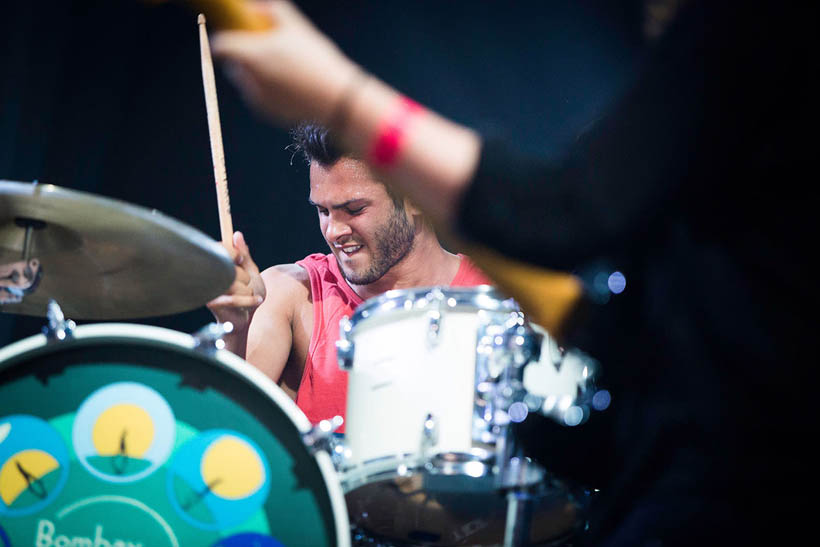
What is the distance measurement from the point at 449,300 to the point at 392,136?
0.87m

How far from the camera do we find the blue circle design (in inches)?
47.1

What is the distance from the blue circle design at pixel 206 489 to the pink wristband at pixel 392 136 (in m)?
0.77

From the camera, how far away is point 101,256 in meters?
1.43

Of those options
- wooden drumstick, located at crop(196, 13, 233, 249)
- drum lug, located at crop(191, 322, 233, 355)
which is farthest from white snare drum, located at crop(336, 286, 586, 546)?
wooden drumstick, located at crop(196, 13, 233, 249)

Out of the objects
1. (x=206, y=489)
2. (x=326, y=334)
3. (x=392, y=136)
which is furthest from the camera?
(x=326, y=334)

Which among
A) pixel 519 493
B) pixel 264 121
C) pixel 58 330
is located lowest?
pixel 519 493

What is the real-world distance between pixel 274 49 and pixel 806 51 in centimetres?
38

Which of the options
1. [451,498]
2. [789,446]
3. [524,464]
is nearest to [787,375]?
[789,446]

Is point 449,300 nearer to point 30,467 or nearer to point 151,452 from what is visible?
point 151,452

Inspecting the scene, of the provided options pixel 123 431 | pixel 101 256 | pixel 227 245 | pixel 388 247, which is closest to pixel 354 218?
pixel 388 247

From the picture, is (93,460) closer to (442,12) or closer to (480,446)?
(480,446)

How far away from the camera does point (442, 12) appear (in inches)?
112

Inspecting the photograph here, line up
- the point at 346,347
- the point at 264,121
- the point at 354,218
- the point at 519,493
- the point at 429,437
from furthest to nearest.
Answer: the point at 264,121, the point at 354,218, the point at 346,347, the point at 429,437, the point at 519,493

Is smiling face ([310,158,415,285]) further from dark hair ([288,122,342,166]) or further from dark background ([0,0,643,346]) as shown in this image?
dark background ([0,0,643,346])
